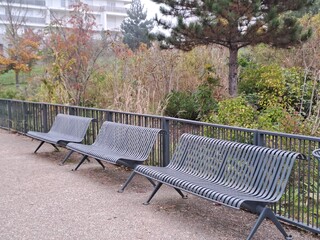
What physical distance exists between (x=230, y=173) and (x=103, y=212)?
158 cm

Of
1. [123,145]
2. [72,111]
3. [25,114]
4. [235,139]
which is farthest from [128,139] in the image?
[25,114]

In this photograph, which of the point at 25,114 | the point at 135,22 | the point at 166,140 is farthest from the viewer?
the point at 135,22

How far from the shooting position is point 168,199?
523 centimetres

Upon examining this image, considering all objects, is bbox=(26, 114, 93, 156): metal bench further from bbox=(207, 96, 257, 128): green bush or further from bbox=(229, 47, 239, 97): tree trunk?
bbox=(229, 47, 239, 97): tree trunk

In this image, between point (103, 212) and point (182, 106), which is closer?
point (103, 212)

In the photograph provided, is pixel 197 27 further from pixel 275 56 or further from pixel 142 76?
pixel 275 56

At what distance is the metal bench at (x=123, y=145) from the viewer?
5.76 metres

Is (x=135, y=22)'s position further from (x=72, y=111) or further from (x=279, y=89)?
(x=72, y=111)

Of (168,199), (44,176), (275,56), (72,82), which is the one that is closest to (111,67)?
(72,82)

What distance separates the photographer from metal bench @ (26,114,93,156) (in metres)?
7.45

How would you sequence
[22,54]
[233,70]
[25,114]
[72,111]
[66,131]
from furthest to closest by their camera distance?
[22,54] → [233,70] → [25,114] → [72,111] → [66,131]

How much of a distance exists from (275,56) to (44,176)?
1082cm

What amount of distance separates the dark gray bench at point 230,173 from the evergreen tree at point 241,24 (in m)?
5.84

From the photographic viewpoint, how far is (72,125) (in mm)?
7957
